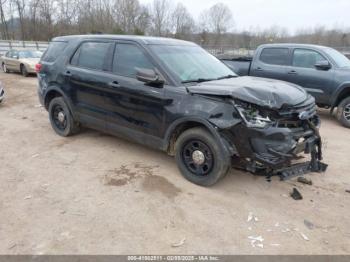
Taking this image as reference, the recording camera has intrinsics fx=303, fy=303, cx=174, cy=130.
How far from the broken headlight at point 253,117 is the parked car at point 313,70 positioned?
13.9ft

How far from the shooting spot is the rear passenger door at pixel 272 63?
27.0 feet

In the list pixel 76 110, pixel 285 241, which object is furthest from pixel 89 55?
pixel 285 241

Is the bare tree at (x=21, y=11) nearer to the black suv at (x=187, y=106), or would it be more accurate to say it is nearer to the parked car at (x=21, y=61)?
the parked car at (x=21, y=61)

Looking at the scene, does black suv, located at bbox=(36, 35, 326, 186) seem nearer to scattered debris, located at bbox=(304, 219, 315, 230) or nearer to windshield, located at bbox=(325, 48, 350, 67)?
scattered debris, located at bbox=(304, 219, 315, 230)

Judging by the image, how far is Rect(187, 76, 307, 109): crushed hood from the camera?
3.52 meters

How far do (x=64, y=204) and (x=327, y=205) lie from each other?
320 centimetres

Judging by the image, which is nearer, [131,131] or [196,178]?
[196,178]

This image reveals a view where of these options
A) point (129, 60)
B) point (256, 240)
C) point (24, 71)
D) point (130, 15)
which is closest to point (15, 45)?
point (24, 71)

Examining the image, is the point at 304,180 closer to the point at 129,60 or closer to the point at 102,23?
the point at 129,60

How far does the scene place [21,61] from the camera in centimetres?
1634

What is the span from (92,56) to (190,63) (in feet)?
5.85

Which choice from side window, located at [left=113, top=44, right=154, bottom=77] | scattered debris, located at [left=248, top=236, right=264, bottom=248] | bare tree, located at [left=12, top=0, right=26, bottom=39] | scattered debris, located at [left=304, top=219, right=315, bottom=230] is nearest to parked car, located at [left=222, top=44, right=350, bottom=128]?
side window, located at [left=113, top=44, right=154, bottom=77]

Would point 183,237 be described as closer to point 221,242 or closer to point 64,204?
point 221,242

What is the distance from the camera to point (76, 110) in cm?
552
